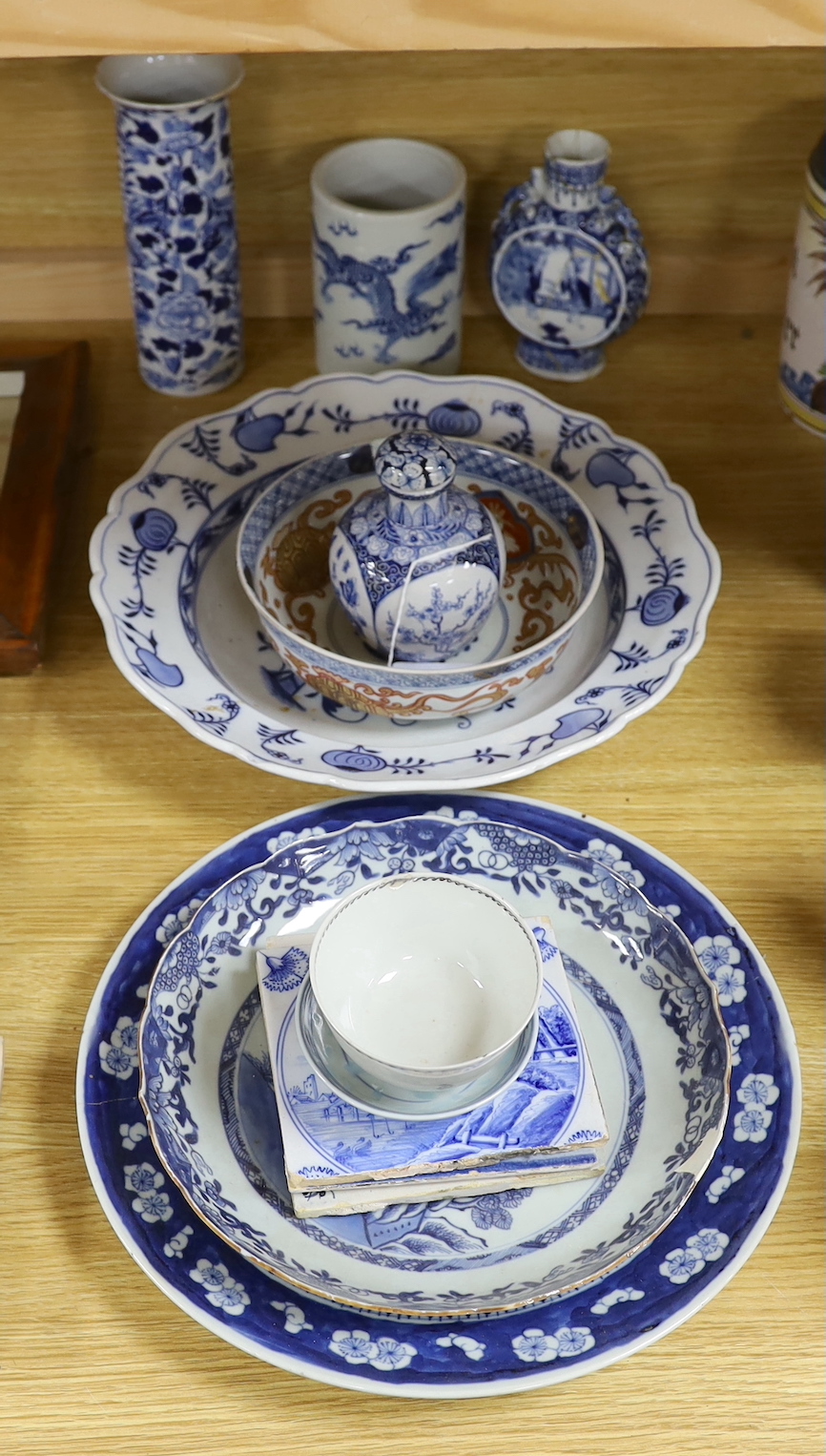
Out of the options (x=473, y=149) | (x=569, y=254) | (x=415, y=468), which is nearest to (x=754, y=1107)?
(x=415, y=468)

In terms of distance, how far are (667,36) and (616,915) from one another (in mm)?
396

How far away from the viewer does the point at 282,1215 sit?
1.95ft

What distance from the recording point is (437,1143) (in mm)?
596

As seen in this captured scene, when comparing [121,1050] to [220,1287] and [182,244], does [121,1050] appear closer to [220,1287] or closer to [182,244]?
[220,1287]

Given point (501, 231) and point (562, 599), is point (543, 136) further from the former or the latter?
point (562, 599)

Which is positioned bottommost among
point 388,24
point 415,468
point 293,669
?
point 293,669

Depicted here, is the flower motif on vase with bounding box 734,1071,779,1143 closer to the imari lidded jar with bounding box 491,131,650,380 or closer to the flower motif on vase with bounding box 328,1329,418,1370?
the flower motif on vase with bounding box 328,1329,418,1370

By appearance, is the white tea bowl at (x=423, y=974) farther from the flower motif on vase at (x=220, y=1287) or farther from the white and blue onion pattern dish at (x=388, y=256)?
the white and blue onion pattern dish at (x=388, y=256)

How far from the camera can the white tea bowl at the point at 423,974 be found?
61 centimetres

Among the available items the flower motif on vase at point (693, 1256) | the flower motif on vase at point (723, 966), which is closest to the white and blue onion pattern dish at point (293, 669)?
the flower motif on vase at point (723, 966)

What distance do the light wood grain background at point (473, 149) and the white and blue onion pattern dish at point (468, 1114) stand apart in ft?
1.83

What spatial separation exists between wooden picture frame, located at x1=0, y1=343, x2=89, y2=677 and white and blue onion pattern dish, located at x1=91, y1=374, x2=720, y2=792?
0.18 feet

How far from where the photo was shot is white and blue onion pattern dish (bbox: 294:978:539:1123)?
0.60m

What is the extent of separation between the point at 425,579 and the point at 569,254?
317 mm
